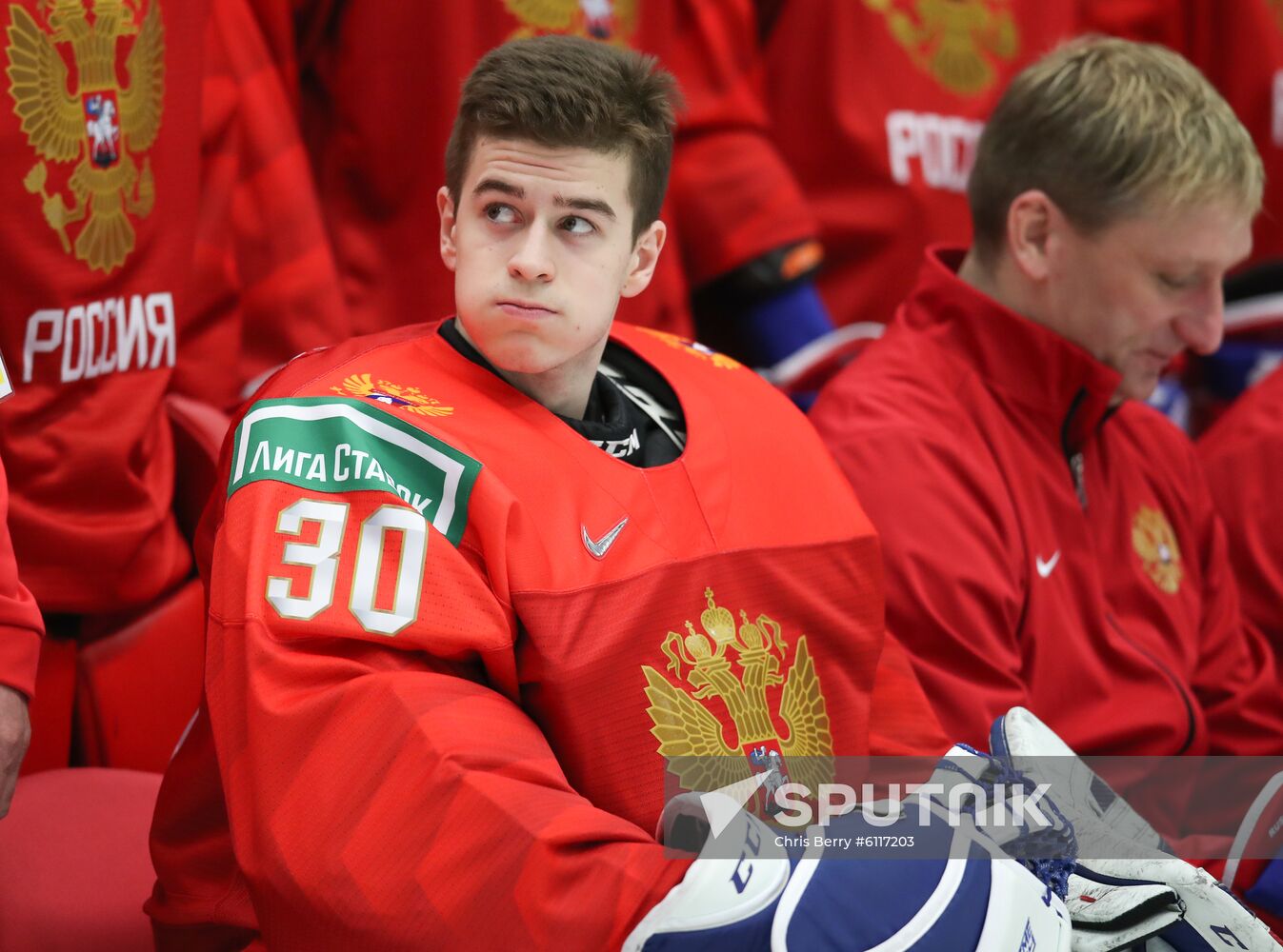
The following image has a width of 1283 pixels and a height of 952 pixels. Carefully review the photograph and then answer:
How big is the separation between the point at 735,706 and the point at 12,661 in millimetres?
579

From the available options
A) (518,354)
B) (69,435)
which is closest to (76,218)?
(69,435)

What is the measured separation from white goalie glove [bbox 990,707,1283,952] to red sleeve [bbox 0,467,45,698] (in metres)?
0.79

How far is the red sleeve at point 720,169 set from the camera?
2.45m

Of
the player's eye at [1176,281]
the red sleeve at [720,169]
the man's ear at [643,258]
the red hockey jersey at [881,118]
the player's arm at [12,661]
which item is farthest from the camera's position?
the red hockey jersey at [881,118]

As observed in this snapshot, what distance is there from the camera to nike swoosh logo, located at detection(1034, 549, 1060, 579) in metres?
1.78

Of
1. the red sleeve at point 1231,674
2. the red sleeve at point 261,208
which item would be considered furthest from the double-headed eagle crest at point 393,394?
the red sleeve at point 1231,674

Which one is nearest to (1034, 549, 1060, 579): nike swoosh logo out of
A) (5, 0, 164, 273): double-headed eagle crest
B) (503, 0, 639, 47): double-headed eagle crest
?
(503, 0, 639, 47): double-headed eagle crest

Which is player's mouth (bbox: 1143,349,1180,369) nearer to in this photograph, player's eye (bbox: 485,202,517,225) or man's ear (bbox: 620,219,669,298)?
man's ear (bbox: 620,219,669,298)

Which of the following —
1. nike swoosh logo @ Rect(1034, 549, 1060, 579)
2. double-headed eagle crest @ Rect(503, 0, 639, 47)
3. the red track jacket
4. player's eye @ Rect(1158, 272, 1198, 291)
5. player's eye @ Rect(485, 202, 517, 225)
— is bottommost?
the red track jacket

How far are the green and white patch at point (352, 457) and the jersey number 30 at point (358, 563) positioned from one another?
0.02 metres

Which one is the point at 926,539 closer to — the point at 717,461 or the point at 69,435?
the point at 717,461

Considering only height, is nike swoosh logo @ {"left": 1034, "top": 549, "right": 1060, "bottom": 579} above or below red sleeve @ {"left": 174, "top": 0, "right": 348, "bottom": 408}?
below

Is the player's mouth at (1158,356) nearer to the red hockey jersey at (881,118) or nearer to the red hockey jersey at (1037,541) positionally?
the red hockey jersey at (1037,541)

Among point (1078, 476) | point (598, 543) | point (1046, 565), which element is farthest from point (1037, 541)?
point (598, 543)
